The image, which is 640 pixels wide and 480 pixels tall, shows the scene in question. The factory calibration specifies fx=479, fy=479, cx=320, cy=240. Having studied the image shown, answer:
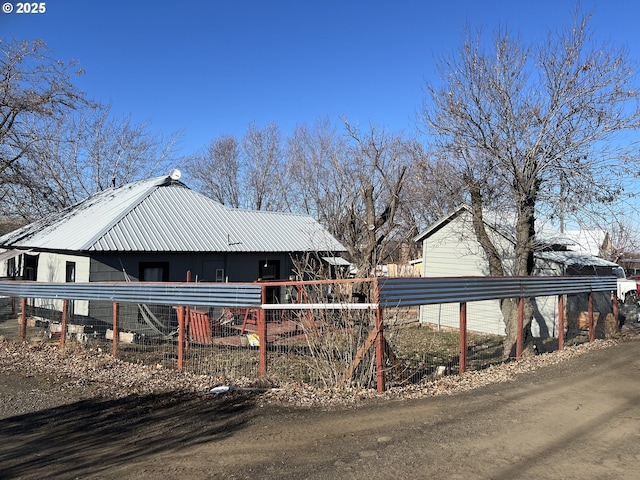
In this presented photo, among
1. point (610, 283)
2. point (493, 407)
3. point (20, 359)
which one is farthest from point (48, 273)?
point (610, 283)

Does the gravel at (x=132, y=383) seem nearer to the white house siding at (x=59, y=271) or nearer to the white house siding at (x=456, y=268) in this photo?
the white house siding at (x=59, y=271)

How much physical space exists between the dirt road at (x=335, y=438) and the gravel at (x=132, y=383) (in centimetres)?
23

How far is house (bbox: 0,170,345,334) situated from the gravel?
5.33m

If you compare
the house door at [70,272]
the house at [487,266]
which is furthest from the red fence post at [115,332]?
the house at [487,266]

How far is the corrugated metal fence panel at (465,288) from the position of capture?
696 cm

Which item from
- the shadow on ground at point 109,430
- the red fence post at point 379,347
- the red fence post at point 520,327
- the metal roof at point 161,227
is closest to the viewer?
the shadow on ground at point 109,430

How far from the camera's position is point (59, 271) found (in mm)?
16656

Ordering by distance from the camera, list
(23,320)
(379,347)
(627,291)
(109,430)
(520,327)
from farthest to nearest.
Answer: (627,291) < (23,320) < (520,327) < (379,347) < (109,430)

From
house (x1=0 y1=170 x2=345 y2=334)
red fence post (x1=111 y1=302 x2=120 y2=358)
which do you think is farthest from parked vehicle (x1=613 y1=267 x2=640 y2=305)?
red fence post (x1=111 y1=302 x2=120 y2=358)

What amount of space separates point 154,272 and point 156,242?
3.30 ft

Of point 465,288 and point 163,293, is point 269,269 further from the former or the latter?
point 465,288

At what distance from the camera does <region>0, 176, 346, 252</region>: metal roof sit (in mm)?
15242

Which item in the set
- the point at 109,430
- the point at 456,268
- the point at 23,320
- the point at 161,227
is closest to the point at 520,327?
the point at 109,430

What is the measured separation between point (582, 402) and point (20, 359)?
9718mm
